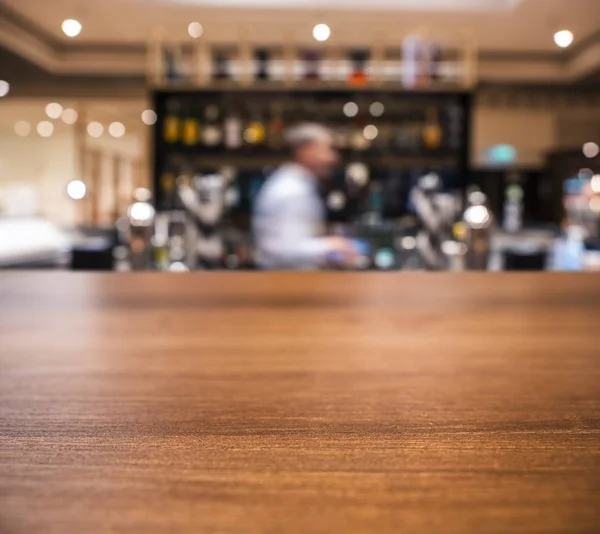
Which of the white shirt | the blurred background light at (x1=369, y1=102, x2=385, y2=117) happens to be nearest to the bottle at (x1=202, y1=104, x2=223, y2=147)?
the blurred background light at (x1=369, y1=102, x2=385, y2=117)

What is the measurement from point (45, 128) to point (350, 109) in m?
7.52

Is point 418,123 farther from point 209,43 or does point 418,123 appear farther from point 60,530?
point 60,530

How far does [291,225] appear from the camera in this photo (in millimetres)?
3086

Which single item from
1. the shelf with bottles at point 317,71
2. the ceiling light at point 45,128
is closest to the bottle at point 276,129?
the shelf with bottles at point 317,71

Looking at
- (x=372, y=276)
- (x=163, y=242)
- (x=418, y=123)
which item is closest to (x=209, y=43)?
(x=418, y=123)

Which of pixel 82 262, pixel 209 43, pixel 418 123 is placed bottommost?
pixel 82 262

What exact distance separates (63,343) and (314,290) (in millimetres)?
383

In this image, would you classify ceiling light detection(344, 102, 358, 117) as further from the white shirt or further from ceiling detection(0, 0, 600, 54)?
the white shirt

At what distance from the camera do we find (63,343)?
1.46 ft

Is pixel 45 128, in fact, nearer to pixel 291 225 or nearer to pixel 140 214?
pixel 291 225

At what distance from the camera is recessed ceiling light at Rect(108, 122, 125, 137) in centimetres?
1111

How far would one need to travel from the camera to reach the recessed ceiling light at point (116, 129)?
11.1m

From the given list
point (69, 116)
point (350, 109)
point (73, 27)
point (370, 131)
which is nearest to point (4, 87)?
point (69, 116)

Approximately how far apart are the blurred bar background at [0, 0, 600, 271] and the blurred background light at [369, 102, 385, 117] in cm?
2
